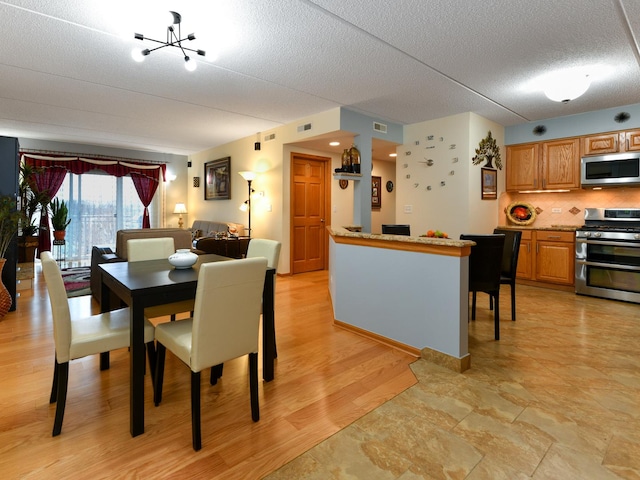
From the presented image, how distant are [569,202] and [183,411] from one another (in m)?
5.71

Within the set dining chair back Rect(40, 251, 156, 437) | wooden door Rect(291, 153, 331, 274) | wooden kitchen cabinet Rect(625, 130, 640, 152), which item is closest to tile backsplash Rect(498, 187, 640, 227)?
wooden kitchen cabinet Rect(625, 130, 640, 152)

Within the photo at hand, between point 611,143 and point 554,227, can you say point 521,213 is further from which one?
point 611,143

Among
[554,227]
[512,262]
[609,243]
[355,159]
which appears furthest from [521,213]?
[355,159]

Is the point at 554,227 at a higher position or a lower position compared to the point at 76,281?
higher

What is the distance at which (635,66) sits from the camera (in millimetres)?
3299

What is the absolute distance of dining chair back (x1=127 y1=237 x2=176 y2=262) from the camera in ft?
9.64

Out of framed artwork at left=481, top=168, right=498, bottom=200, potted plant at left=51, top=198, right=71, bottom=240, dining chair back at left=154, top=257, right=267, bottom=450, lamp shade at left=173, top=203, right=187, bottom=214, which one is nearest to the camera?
dining chair back at left=154, top=257, right=267, bottom=450

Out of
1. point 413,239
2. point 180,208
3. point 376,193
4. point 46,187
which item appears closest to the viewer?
point 413,239

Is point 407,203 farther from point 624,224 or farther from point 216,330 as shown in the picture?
point 216,330

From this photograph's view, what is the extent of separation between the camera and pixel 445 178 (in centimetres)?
504

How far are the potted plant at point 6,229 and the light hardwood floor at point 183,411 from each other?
0.57m

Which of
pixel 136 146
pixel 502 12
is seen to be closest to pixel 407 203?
pixel 502 12

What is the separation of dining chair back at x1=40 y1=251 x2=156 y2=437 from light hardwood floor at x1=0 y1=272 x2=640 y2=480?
0.25m

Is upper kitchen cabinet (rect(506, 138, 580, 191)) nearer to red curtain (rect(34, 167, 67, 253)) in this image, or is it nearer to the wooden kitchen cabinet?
the wooden kitchen cabinet
